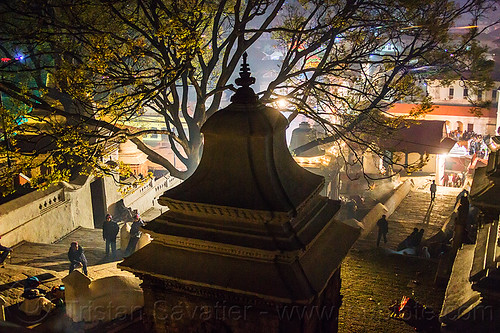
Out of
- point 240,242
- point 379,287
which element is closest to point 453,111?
point 379,287

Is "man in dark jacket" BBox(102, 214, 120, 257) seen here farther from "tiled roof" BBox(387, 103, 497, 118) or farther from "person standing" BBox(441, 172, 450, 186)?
"tiled roof" BBox(387, 103, 497, 118)

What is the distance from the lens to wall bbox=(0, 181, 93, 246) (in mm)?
15867

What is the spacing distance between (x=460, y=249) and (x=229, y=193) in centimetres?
894

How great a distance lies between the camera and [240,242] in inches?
200

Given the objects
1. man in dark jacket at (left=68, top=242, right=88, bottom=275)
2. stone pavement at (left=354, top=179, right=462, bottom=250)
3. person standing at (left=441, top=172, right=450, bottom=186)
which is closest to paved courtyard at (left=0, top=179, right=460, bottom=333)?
man in dark jacket at (left=68, top=242, right=88, bottom=275)

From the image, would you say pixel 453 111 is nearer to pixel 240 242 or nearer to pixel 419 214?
pixel 419 214

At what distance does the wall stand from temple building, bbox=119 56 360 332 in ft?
39.2

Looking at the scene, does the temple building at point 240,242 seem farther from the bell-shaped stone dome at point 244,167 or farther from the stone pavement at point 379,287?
the stone pavement at point 379,287

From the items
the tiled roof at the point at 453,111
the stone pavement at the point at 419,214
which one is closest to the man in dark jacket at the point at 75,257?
the stone pavement at the point at 419,214

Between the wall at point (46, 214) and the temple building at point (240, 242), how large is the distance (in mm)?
11957

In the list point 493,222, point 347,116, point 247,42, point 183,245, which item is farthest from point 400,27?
point 183,245

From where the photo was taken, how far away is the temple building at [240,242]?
5.02m

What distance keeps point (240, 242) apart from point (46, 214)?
14733mm

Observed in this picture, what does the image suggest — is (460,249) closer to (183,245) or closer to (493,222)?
(493,222)
